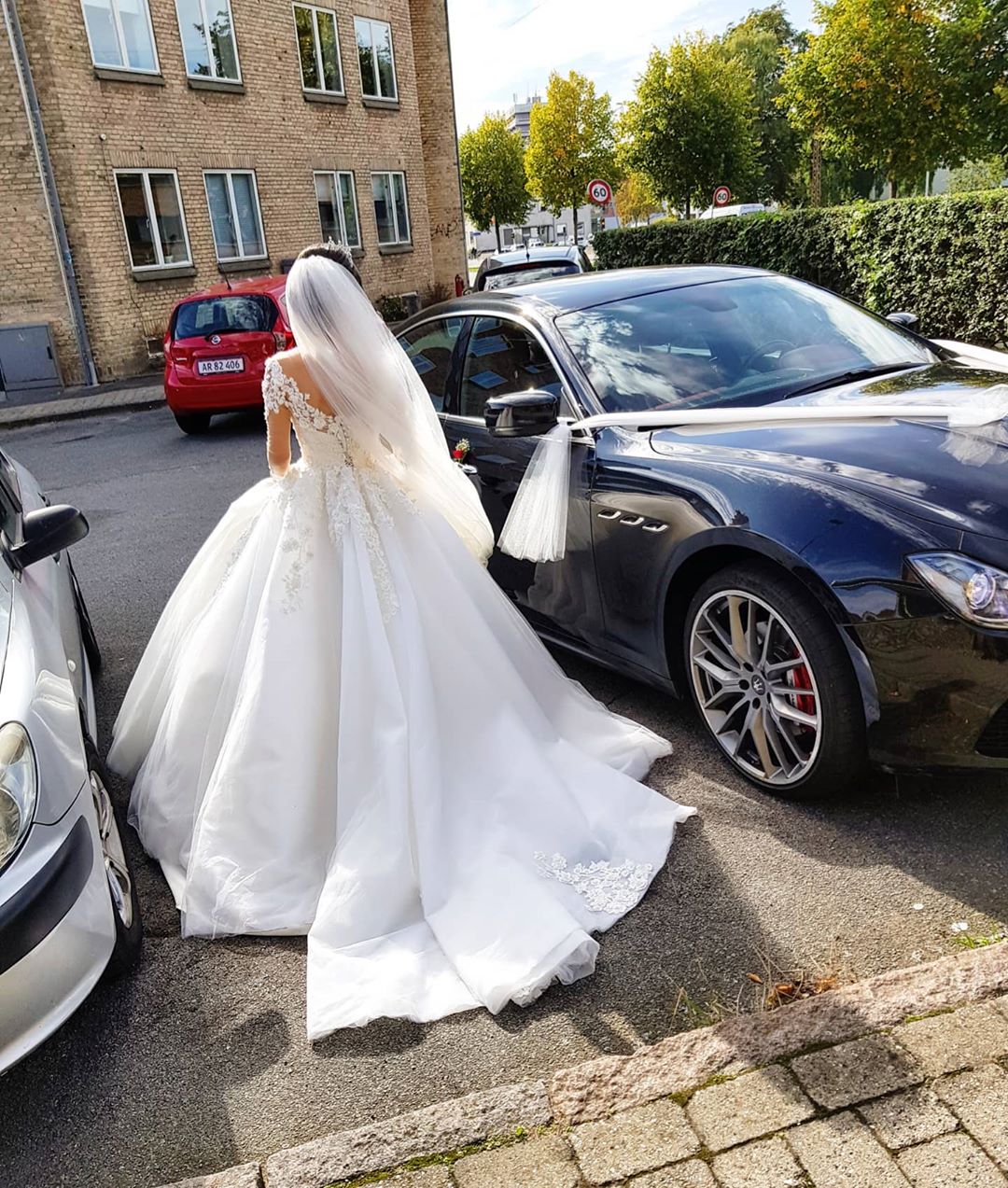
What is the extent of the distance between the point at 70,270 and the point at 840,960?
1734cm

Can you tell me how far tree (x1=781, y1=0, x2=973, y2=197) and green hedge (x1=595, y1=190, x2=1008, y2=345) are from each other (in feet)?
22.4

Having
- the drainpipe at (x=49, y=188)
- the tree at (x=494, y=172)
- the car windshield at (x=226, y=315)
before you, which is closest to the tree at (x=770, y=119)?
the tree at (x=494, y=172)

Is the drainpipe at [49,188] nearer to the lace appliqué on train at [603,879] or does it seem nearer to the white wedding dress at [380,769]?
the white wedding dress at [380,769]

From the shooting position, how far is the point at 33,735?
2.36 m

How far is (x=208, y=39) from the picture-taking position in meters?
18.8

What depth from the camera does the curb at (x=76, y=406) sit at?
14547mm

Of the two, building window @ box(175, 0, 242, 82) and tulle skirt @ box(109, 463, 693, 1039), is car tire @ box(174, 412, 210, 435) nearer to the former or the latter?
tulle skirt @ box(109, 463, 693, 1039)

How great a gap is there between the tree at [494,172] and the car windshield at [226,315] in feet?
155

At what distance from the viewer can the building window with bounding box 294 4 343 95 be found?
2117cm

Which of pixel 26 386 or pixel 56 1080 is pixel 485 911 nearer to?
pixel 56 1080

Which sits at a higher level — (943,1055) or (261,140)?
(261,140)

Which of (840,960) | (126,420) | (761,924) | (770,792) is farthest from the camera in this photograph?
(126,420)

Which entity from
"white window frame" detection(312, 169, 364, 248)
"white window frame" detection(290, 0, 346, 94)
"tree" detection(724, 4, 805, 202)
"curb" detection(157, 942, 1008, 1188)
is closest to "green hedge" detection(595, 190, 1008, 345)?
"curb" detection(157, 942, 1008, 1188)

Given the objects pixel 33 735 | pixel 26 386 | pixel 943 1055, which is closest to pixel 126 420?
pixel 26 386
